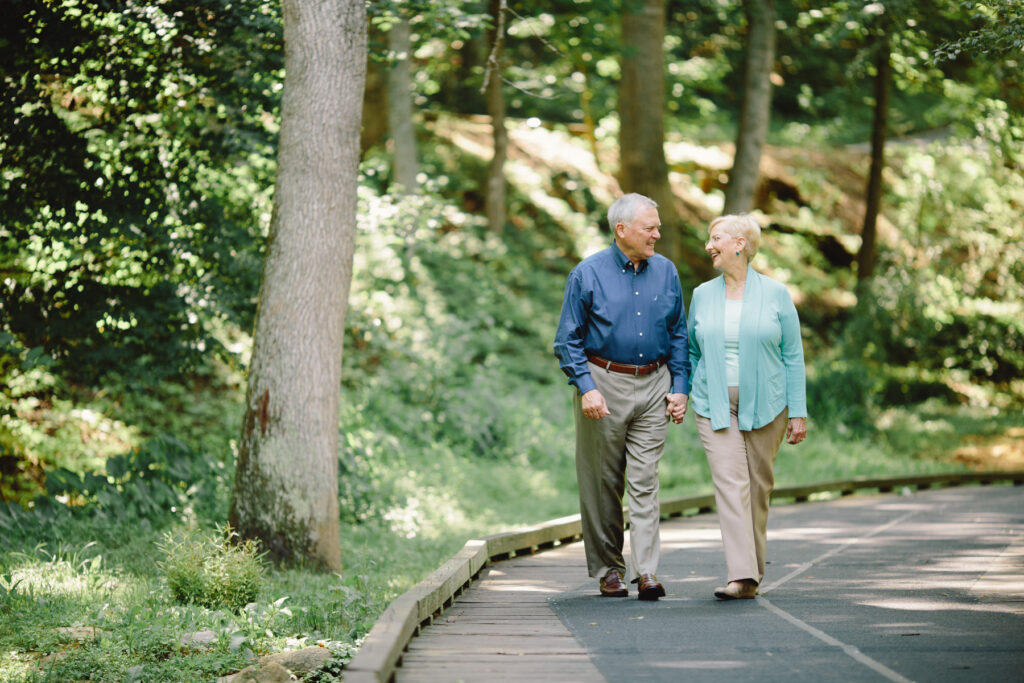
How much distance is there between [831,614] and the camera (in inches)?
217

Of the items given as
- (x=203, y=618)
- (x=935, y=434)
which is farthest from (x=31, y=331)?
(x=935, y=434)

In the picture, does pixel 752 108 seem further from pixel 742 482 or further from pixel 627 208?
pixel 742 482

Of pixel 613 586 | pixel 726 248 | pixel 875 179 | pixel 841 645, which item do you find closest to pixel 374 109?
pixel 875 179

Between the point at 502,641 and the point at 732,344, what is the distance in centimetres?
228

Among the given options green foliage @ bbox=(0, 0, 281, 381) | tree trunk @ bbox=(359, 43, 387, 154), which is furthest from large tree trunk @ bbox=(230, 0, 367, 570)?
tree trunk @ bbox=(359, 43, 387, 154)

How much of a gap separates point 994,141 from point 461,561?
17342 mm

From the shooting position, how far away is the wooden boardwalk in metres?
4.36

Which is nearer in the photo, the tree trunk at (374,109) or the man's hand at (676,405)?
the man's hand at (676,405)

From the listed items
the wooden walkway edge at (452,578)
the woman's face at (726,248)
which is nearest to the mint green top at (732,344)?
the woman's face at (726,248)

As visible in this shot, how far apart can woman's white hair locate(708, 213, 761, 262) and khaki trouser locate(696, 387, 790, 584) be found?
2.77 ft

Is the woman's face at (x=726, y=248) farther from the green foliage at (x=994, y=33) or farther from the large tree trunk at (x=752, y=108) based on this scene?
the large tree trunk at (x=752, y=108)

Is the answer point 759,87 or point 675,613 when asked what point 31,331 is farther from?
point 759,87

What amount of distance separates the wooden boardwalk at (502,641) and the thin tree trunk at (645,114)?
1058cm

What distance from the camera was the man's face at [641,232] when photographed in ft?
19.9
